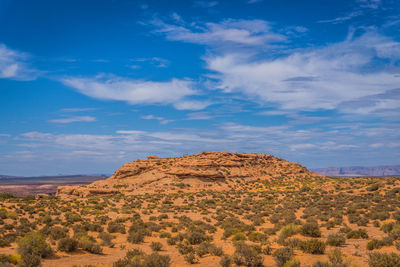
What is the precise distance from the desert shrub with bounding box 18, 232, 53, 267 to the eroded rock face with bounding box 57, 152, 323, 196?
3846cm

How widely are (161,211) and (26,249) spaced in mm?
19773

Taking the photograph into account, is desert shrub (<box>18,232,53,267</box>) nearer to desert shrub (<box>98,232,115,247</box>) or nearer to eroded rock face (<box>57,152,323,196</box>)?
desert shrub (<box>98,232,115,247</box>)

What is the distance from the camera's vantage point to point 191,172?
2250 inches

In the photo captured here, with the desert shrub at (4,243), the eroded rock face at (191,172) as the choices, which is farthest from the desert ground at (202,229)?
the eroded rock face at (191,172)

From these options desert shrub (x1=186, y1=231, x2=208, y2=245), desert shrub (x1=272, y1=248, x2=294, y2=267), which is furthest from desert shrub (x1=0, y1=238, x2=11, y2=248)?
desert shrub (x1=272, y1=248, x2=294, y2=267)

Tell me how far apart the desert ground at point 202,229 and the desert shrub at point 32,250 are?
1.5 inches

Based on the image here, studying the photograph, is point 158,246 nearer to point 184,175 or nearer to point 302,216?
point 302,216

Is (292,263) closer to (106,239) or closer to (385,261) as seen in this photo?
(385,261)

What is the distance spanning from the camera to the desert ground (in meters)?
11.3

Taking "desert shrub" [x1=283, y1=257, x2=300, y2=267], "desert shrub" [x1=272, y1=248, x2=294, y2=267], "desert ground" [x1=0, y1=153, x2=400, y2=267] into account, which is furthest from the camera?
"desert ground" [x1=0, y1=153, x2=400, y2=267]

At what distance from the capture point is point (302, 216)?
25.2 meters

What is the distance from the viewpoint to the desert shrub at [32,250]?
1042cm

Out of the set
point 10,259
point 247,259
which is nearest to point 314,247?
point 247,259

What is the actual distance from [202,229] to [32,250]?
1145cm
